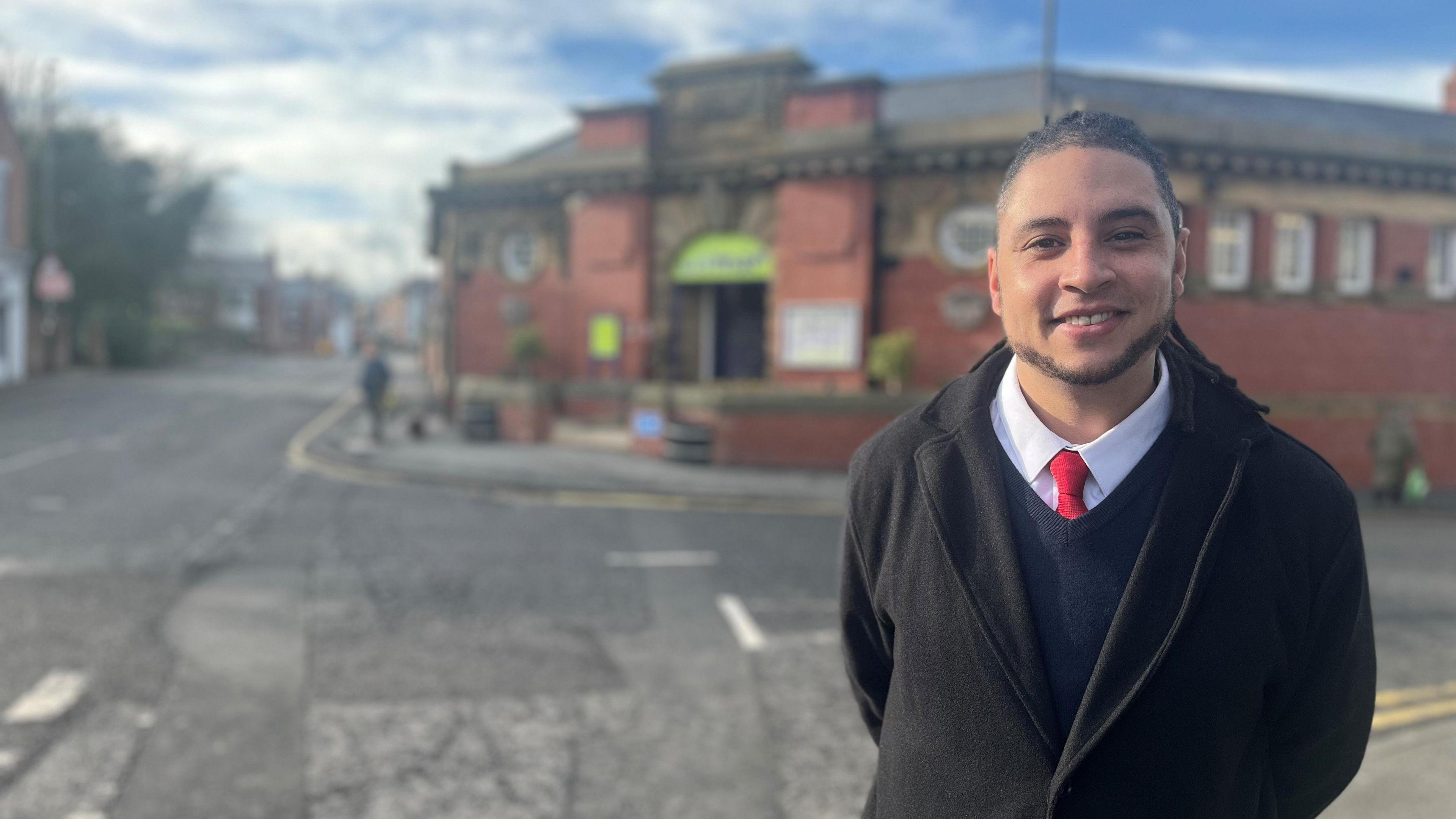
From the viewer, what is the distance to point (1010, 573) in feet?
6.29

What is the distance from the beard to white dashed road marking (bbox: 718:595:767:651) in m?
5.28

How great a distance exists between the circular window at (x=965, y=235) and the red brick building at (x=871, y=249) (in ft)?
0.12

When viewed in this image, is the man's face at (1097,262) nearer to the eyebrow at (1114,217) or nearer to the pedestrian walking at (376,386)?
the eyebrow at (1114,217)

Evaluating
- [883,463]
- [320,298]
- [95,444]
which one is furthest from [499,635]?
[320,298]

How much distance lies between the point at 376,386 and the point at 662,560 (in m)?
12.7

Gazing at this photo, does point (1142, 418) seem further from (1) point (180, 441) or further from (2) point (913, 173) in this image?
(1) point (180, 441)

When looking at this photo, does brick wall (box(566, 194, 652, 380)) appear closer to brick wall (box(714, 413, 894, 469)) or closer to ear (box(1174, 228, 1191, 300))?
brick wall (box(714, 413, 894, 469))

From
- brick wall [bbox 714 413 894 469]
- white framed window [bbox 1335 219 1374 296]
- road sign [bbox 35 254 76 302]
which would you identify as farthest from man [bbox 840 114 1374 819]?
road sign [bbox 35 254 76 302]

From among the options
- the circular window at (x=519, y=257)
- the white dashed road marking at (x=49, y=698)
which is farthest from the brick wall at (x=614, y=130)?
the white dashed road marking at (x=49, y=698)

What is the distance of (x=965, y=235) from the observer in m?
19.6

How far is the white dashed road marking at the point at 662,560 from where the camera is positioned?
964 cm

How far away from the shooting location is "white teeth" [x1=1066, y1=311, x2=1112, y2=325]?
192 centimetres

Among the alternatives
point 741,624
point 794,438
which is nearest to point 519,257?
point 794,438

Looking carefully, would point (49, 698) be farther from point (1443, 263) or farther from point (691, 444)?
point (1443, 263)
